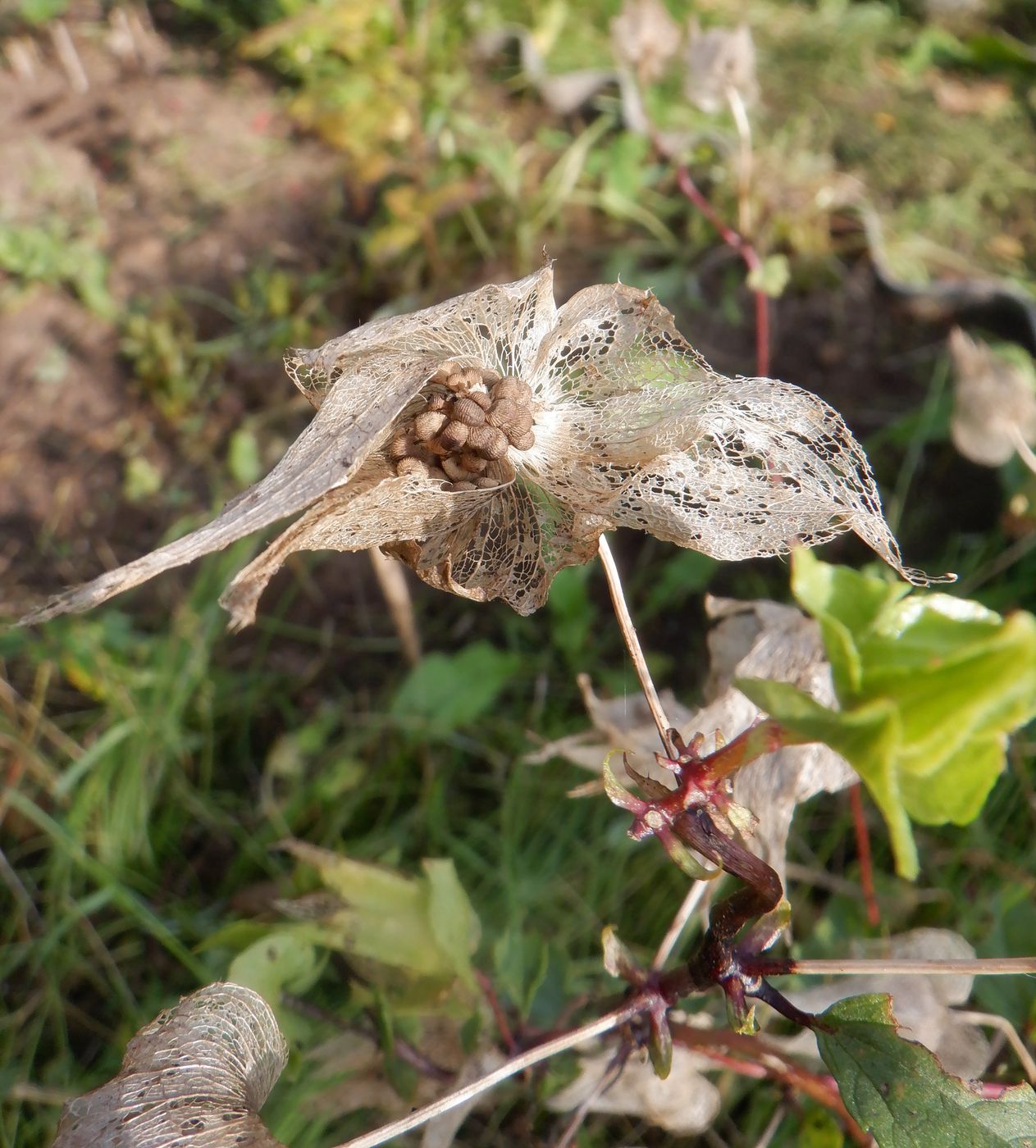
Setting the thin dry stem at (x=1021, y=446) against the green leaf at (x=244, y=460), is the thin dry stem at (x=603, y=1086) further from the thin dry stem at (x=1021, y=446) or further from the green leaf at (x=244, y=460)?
the green leaf at (x=244, y=460)

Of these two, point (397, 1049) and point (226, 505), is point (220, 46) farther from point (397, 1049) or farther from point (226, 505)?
point (397, 1049)

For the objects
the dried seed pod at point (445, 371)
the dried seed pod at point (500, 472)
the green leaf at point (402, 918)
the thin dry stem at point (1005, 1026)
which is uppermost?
the dried seed pod at point (445, 371)

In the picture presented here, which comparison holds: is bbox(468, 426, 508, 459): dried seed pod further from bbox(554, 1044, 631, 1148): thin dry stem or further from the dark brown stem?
bbox(554, 1044, 631, 1148): thin dry stem

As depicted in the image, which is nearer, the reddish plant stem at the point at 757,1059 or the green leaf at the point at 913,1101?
the green leaf at the point at 913,1101

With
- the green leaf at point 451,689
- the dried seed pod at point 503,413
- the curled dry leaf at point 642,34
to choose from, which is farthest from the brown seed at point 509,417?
the curled dry leaf at point 642,34

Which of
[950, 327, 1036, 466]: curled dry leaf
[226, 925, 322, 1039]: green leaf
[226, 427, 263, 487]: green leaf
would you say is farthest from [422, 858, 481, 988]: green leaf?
[226, 427, 263, 487]: green leaf

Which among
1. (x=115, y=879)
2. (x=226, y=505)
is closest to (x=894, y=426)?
(x=226, y=505)
